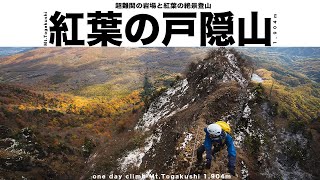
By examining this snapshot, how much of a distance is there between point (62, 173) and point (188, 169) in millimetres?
23254

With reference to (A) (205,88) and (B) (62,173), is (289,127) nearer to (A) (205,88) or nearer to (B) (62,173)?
(A) (205,88)

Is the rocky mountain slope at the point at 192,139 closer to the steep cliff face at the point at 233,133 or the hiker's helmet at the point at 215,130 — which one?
the steep cliff face at the point at 233,133

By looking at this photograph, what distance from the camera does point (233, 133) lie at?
70.9 ft

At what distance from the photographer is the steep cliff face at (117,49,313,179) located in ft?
59.8

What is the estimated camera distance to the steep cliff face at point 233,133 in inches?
718

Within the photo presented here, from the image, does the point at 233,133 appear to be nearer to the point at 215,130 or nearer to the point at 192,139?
the point at 192,139

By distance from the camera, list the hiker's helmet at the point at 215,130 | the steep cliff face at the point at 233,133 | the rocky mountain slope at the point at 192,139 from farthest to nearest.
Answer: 1. the rocky mountain slope at the point at 192,139
2. the steep cliff face at the point at 233,133
3. the hiker's helmet at the point at 215,130

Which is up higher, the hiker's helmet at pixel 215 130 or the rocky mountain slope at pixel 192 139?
the hiker's helmet at pixel 215 130

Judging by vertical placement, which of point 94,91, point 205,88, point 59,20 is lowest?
point 94,91

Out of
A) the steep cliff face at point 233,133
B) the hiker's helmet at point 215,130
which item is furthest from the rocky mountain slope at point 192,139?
the hiker's helmet at point 215,130

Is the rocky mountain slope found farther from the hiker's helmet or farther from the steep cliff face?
the hiker's helmet

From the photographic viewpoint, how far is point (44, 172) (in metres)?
30.9

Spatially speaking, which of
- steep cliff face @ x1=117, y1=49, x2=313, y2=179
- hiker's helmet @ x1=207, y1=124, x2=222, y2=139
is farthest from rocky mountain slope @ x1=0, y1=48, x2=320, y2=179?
hiker's helmet @ x1=207, y1=124, x2=222, y2=139

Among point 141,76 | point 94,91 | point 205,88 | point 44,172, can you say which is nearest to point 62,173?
point 44,172
